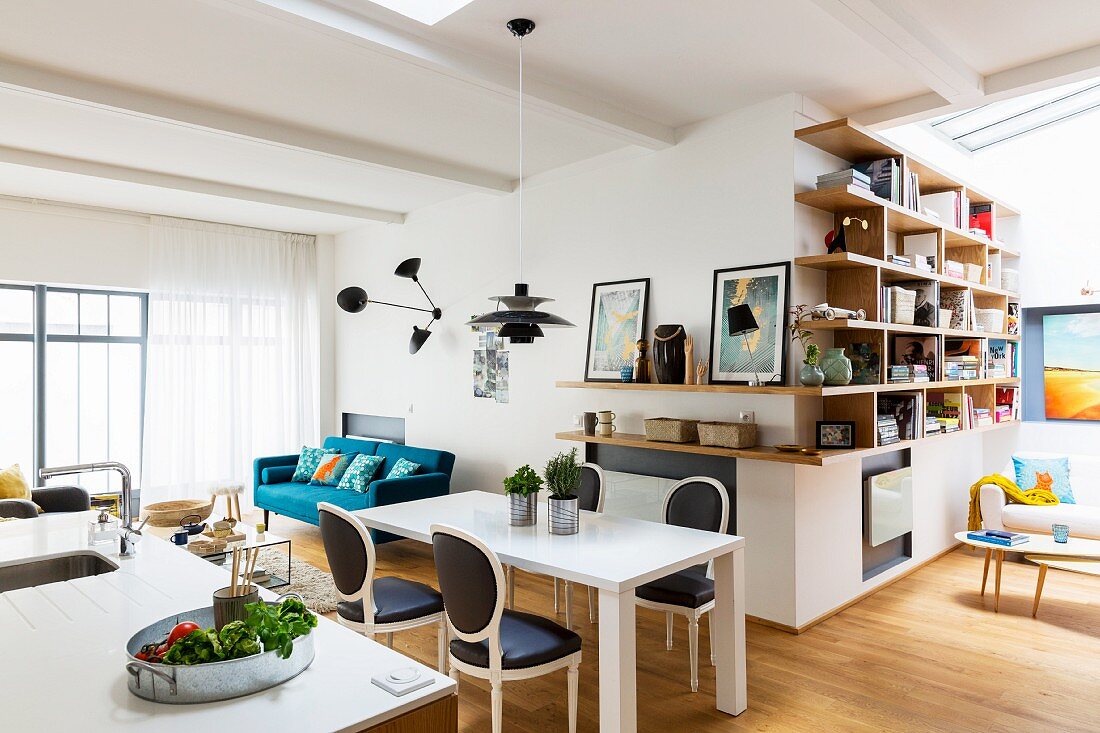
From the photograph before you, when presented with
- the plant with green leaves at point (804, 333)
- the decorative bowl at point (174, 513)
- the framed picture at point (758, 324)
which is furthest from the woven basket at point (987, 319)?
the decorative bowl at point (174, 513)

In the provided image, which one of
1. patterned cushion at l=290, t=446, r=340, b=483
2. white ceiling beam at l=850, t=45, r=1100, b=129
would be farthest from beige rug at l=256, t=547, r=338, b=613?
white ceiling beam at l=850, t=45, r=1100, b=129

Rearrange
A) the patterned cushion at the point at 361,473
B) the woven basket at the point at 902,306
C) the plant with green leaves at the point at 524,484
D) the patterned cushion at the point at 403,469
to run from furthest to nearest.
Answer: the patterned cushion at the point at 361,473
the patterned cushion at the point at 403,469
the woven basket at the point at 902,306
the plant with green leaves at the point at 524,484

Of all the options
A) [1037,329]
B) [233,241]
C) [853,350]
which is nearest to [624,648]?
[853,350]

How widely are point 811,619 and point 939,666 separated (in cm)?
67

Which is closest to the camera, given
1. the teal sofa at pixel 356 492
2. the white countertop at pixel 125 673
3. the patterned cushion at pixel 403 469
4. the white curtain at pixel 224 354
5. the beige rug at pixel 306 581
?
the white countertop at pixel 125 673

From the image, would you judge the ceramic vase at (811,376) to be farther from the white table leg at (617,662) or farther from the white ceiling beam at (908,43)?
the white table leg at (617,662)

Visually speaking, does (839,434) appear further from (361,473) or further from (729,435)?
(361,473)

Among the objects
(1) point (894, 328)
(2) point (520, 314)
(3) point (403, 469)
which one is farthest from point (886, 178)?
(3) point (403, 469)

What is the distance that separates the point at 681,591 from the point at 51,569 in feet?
7.70

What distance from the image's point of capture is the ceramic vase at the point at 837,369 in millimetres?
3787

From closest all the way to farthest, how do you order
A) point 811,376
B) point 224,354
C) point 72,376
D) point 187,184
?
point 811,376
point 187,184
point 72,376
point 224,354

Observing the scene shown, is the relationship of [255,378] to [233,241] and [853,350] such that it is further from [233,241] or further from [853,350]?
[853,350]

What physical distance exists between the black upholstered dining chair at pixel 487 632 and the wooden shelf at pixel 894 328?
2062 millimetres

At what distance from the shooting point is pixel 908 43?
316 centimetres
